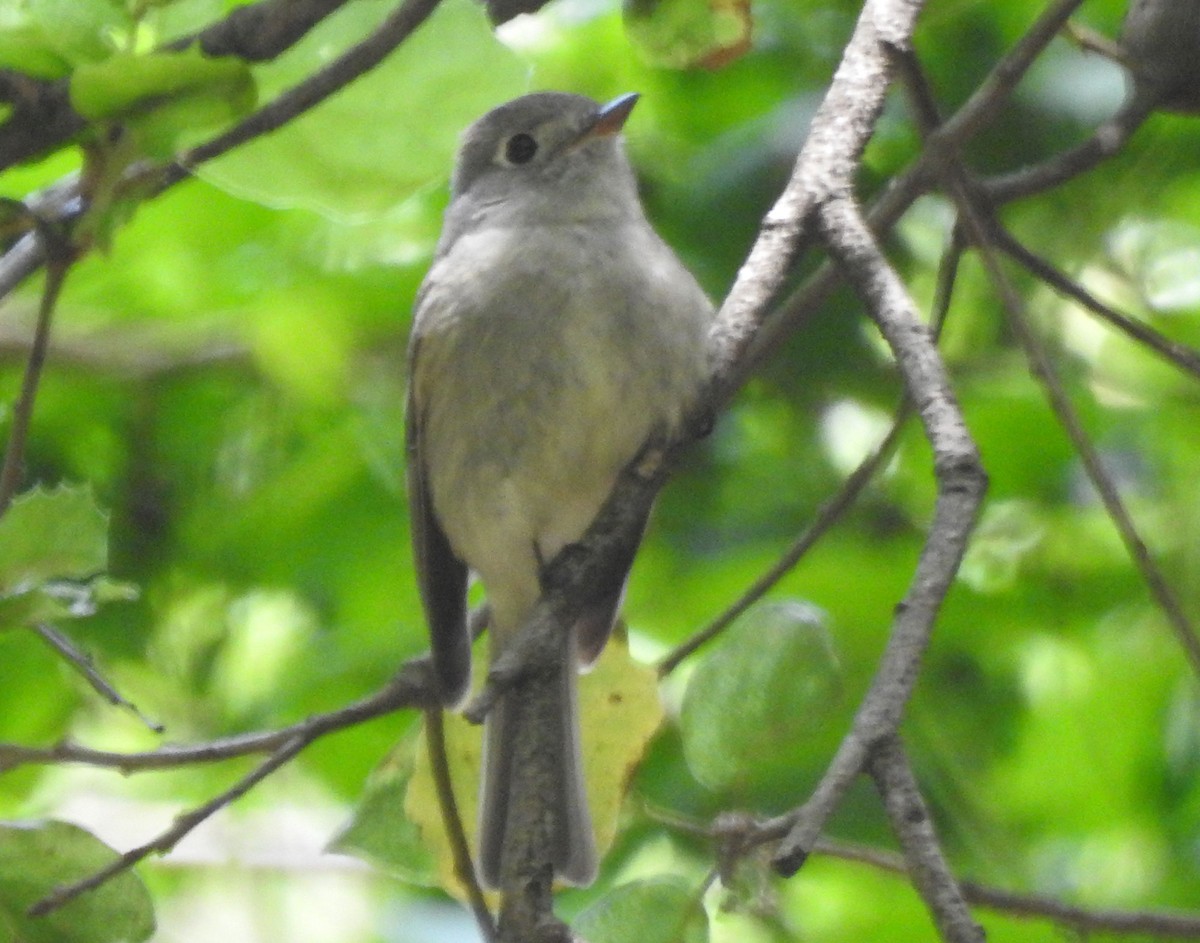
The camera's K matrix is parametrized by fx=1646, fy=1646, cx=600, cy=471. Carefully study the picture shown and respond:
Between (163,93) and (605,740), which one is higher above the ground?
(163,93)

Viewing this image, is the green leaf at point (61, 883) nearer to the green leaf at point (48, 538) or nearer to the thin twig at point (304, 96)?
the green leaf at point (48, 538)

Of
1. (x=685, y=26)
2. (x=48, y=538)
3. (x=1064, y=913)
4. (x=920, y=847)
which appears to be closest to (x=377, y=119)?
(x=685, y=26)

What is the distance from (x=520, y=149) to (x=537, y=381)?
0.63 m

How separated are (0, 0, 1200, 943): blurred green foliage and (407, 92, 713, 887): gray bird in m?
0.17

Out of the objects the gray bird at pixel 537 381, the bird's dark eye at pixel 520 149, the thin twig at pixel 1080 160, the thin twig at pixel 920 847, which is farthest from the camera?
the bird's dark eye at pixel 520 149

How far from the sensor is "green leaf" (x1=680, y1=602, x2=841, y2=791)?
1.61 m

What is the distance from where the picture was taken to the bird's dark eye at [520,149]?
2881 mm

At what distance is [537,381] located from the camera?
8.07ft

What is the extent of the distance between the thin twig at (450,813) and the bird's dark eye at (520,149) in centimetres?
131

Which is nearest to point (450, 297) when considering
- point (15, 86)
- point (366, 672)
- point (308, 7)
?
point (366, 672)

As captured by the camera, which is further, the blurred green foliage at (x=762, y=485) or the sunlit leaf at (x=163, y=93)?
the blurred green foliage at (x=762, y=485)

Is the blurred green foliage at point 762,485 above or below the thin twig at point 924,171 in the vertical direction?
below

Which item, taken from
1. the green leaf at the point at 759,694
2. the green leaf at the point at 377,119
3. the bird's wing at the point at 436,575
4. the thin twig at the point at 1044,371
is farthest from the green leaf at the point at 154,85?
the bird's wing at the point at 436,575

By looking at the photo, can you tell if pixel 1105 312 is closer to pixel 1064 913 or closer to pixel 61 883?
pixel 1064 913
